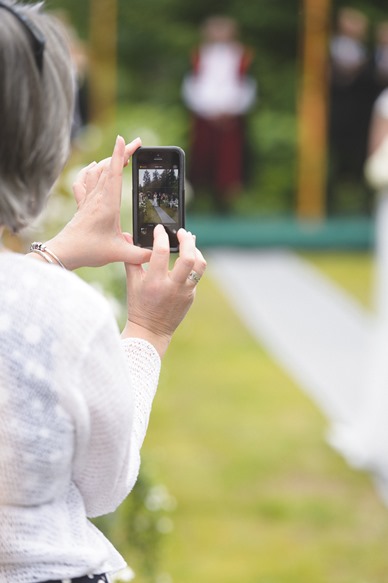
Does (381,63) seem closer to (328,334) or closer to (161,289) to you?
(328,334)

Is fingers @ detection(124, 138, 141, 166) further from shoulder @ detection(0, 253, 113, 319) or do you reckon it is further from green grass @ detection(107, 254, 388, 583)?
green grass @ detection(107, 254, 388, 583)

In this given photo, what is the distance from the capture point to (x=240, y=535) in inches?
206

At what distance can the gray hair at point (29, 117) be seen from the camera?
164 centimetres

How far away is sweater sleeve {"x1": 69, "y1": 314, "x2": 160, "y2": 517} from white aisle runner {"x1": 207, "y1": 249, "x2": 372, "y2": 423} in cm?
525

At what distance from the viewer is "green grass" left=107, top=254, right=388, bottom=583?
4.91 m

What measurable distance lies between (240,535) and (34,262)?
374 cm

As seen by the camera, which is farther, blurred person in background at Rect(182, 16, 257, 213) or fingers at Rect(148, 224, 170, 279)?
blurred person in background at Rect(182, 16, 257, 213)

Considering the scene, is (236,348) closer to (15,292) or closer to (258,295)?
(258,295)

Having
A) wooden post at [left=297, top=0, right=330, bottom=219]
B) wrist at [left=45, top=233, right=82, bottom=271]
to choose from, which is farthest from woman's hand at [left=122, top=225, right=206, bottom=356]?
wooden post at [left=297, top=0, right=330, bottom=219]

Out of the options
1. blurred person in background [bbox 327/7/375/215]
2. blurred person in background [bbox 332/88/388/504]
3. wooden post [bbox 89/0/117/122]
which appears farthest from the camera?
wooden post [bbox 89/0/117/122]

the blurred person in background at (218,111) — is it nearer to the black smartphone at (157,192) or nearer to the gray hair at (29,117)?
the black smartphone at (157,192)

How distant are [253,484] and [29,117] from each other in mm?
4391

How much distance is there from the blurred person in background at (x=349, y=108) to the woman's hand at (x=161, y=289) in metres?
13.7

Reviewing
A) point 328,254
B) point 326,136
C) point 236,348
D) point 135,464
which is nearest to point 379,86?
point 326,136
